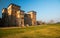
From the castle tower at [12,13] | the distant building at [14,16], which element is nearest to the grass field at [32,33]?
the castle tower at [12,13]

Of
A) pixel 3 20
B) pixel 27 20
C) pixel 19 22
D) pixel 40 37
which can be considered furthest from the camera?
pixel 27 20

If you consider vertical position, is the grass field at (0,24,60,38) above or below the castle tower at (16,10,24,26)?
below

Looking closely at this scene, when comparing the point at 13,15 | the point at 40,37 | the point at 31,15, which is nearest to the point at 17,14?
the point at 13,15

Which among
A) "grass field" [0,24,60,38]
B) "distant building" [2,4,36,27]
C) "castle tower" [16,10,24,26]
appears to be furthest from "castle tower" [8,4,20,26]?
"grass field" [0,24,60,38]

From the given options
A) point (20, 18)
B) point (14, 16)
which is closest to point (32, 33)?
point (20, 18)

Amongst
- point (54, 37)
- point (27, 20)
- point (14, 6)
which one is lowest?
point (54, 37)

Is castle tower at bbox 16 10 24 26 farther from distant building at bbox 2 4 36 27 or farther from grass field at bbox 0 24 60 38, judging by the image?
grass field at bbox 0 24 60 38

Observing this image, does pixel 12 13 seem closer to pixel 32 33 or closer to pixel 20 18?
pixel 20 18

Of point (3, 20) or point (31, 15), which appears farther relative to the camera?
point (31, 15)

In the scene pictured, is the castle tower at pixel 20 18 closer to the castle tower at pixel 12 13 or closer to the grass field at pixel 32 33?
the castle tower at pixel 12 13

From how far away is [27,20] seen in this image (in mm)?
20562

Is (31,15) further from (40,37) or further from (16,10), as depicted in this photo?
(40,37)

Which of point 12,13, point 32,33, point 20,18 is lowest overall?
point 32,33

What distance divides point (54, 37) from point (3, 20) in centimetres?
1463
